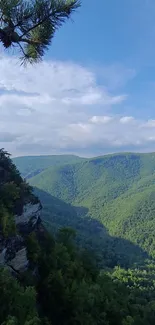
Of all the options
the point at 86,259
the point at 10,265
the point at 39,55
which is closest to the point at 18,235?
the point at 10,265

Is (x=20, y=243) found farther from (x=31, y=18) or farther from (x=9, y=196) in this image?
(x=31, y=18)

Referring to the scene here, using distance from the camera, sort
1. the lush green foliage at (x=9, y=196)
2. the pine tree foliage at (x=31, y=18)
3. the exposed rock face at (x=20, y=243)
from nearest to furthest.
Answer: the pine tree foliage at (x=31, y=18) → the lush green foliage at (x=9, y=196) → the exposed rock face at (x=20, y=243)

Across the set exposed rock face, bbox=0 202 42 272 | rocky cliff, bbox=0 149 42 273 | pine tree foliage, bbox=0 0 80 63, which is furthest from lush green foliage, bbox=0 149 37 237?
pine tree foliage, bbox=0 0 80 63

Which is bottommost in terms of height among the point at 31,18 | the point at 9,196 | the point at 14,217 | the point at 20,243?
the point at 20,243

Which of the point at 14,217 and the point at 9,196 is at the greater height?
the point at 9,196

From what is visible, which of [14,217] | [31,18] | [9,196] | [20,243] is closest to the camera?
[31,18]

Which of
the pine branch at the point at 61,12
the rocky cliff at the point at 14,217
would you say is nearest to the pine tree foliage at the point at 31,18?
the pine branch at the point at 61,12

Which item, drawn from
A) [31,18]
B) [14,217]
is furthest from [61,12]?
[14,217]

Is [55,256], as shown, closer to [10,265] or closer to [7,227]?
[10,265]

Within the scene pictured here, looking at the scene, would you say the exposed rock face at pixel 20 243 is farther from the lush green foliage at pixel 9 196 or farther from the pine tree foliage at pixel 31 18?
the pine tree foliage at pixel 31 18

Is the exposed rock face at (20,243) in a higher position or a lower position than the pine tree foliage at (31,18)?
lower
